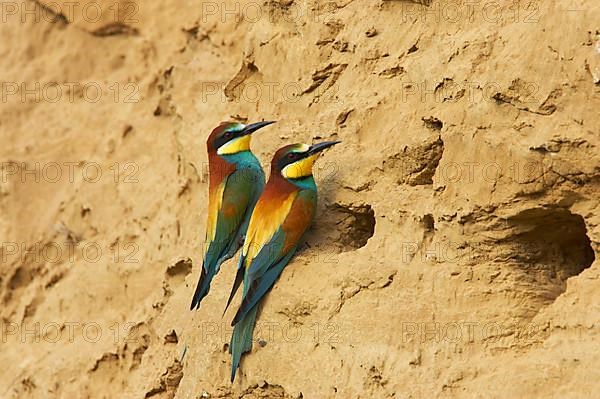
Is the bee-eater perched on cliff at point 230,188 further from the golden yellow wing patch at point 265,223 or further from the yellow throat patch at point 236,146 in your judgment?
the golden yellow wing patch at point 265,223

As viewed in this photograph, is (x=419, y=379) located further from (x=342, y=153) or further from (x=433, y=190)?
(x=342, y=153)

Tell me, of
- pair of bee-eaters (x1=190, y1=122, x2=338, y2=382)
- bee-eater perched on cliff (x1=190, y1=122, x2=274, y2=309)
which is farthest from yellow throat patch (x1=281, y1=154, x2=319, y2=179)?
bee-eater perched on cliff (x1=190, y1=122, x2=274, y2=309)

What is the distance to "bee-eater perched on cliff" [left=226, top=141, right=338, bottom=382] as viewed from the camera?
3.41m

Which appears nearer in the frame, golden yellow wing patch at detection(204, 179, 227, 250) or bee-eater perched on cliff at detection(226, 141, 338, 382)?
bee-eater perched on cliff at detection(226, 141, 338, 382)

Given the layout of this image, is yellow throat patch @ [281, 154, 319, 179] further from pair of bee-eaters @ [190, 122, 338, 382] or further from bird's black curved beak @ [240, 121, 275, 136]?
bird's black curved beak @ [240, 121, 275, 136]

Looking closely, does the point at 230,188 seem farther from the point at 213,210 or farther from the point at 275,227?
the point at 275,227

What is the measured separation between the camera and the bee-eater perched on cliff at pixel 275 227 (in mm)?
3412

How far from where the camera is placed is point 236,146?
12.6 ft

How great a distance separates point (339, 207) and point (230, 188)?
431mm

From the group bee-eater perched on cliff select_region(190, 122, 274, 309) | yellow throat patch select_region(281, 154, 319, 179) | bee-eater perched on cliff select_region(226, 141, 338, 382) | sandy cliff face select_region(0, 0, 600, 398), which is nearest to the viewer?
sandy cliff face select_region(0, 0, 600, 398)

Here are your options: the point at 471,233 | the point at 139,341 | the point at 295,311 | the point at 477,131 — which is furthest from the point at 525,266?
the point at 139,341

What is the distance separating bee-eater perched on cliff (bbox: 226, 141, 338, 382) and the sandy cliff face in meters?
0.05

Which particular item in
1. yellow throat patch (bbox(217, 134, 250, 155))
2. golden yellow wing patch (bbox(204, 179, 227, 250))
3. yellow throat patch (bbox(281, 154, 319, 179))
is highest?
yellow throat patch (bbox(281, 154, 319, 179))

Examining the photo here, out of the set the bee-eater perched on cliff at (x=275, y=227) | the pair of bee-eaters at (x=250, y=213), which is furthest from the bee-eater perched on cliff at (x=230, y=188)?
the bee-eater perched on cliff at (x=275, y=227)
